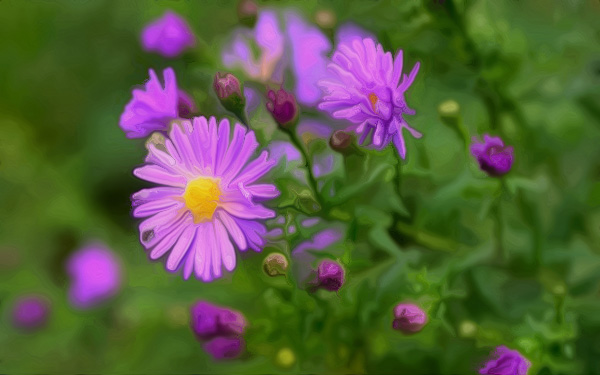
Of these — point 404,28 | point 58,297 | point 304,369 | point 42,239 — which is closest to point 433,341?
point 304,369

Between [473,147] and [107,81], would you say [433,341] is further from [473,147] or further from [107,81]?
[107,81]

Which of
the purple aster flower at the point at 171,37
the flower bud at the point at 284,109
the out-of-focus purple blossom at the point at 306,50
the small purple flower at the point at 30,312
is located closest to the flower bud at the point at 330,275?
the flower bud at the point at 284,109

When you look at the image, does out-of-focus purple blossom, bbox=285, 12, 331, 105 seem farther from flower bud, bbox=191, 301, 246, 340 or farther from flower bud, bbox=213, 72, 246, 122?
flower bud, bbox=191, 301, 246, 340

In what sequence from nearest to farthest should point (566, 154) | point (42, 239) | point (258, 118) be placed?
1. point (258, 118)
2. point (566, 154)
3. point (42, 239)

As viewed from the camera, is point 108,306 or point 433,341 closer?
point 433,341

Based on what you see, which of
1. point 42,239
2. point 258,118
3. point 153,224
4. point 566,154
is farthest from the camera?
point 42,239

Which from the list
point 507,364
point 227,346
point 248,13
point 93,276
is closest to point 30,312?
point 93,276
